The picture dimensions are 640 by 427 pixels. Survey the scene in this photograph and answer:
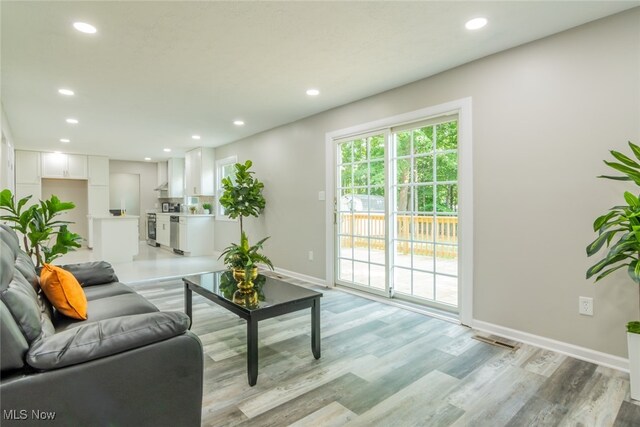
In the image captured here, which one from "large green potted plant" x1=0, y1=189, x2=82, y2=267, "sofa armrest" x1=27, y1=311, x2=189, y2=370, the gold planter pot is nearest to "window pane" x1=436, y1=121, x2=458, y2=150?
the gold planter pot

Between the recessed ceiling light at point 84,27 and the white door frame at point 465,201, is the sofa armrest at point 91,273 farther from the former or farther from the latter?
the white door frame at point 465,201

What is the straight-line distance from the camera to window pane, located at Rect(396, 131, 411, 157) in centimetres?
367

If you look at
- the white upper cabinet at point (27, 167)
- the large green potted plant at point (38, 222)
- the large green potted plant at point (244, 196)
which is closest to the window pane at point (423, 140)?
the large green potted plant at point (244, 196)

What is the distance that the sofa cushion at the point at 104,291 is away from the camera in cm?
248

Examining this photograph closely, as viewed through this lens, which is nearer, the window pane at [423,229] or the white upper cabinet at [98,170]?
the window pane at [423,229]

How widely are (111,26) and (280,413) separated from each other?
2823 millimetres

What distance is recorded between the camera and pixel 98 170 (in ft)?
27.6

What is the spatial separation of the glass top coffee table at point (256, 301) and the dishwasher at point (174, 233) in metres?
4.92

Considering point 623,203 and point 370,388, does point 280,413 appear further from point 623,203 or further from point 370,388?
point 623,203

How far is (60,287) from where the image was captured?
193cm

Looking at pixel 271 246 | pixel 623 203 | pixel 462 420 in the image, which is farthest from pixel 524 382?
pixel 271 246

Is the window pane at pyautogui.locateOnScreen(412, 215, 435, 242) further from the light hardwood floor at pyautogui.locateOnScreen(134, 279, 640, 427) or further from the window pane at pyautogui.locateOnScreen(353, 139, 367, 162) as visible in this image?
the window pane at pyautogui.locateOnScreen(353, 139, 367, 162)

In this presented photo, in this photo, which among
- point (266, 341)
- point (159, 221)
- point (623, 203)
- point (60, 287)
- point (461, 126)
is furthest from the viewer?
point (159, 221)

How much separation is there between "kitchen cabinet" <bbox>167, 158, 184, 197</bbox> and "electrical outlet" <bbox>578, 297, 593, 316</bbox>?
27.9 feet
